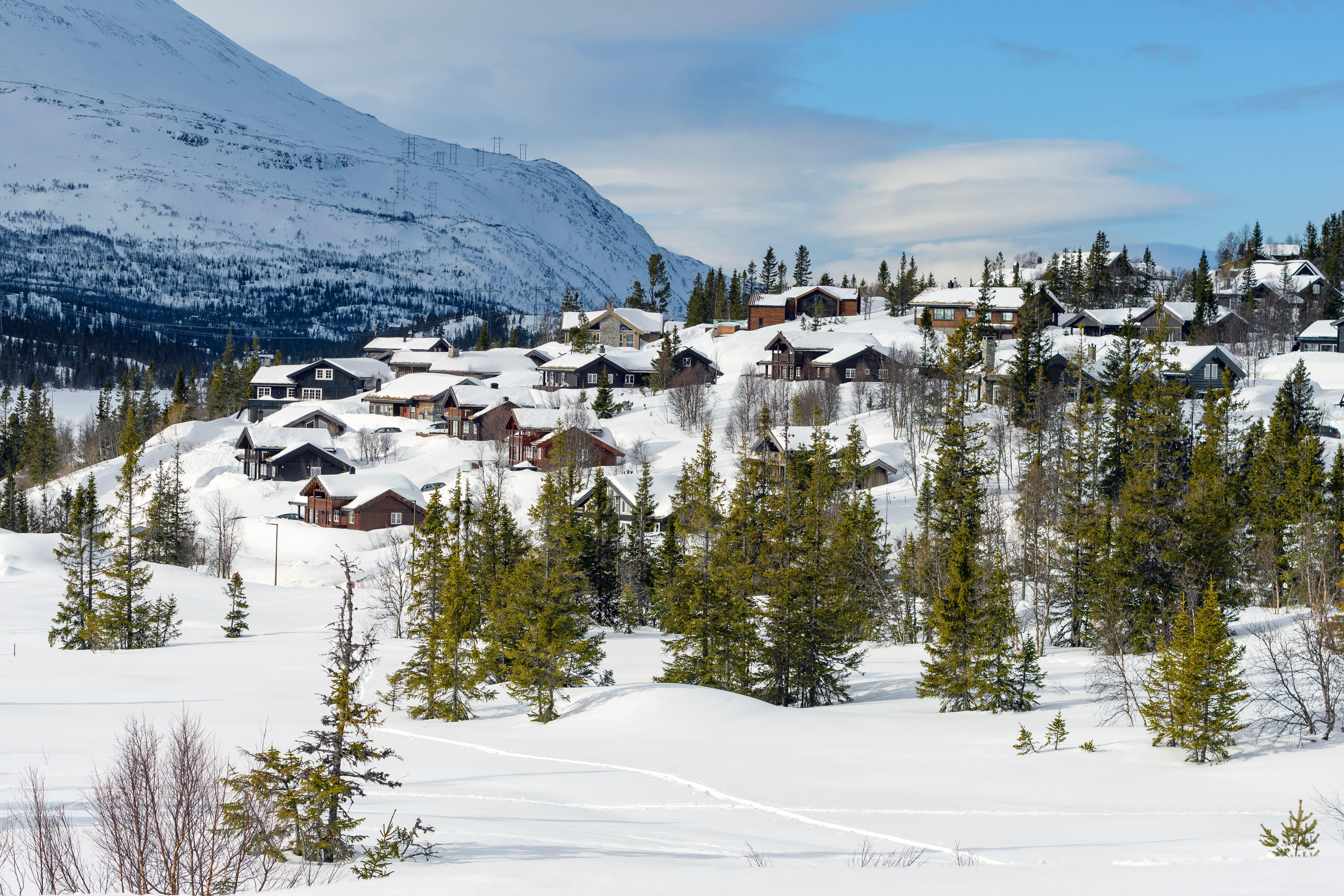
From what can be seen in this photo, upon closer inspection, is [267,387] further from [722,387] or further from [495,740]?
[495,740]

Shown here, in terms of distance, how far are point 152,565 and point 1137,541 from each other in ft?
174

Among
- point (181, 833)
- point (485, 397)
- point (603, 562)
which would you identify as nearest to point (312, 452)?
point (485, 397)

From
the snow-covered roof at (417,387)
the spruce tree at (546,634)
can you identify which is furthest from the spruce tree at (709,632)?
the snow-covered roof at (417,387)

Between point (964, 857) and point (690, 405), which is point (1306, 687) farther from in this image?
point (690, 405)

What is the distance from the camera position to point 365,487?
76.0 meters

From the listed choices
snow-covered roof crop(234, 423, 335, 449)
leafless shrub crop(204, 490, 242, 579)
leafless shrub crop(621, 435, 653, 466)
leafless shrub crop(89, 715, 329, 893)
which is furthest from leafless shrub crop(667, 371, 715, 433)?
leafless shrub crop(89, 715, 329, 893)

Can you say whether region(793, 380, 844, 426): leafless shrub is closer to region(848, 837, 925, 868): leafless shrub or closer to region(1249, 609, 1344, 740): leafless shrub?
region(1249, 609, 1344, 740): leafless shrub

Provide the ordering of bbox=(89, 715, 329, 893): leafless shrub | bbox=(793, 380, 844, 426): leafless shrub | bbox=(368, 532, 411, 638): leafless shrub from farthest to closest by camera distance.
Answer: bbox=(793, 380, 844, 426): leafless shrub → bbox=(368, 532, 411, 638): leafless shrub → bbox=(89, 715, 329, 893): leafless shrub

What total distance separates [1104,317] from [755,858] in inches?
3865

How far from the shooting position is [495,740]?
2570 centimetres

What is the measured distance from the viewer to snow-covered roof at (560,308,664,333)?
12769cm

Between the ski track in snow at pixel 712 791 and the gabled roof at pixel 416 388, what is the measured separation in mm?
79755

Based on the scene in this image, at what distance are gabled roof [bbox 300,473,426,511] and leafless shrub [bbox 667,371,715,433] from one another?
75.3 ft

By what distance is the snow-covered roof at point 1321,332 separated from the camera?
9281 cm
